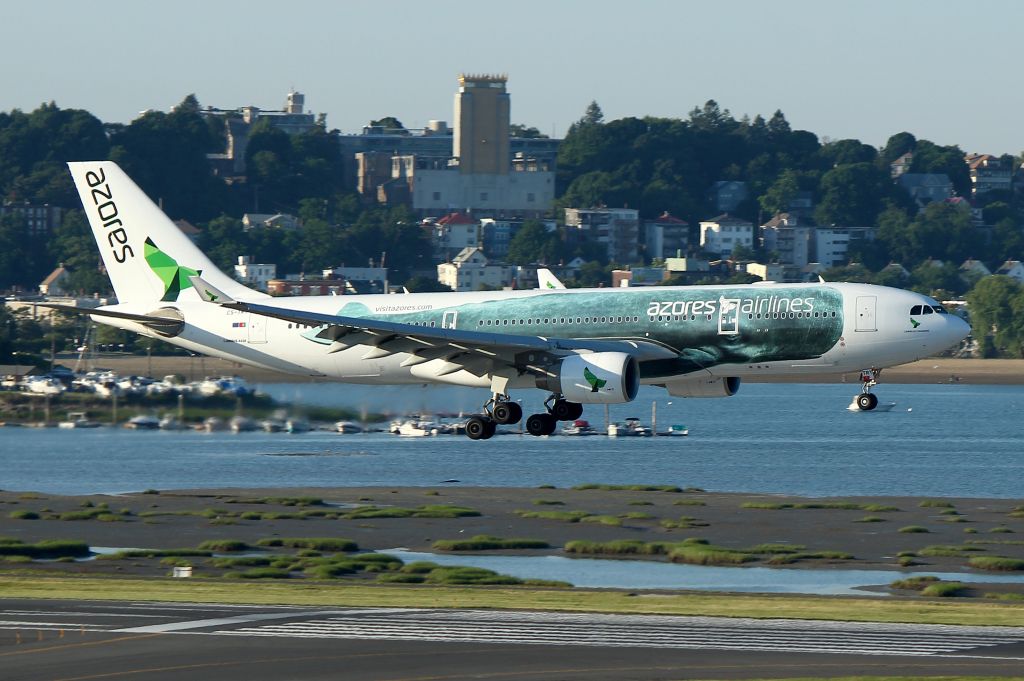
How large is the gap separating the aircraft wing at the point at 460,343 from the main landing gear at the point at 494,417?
1301 mm

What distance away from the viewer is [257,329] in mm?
72438

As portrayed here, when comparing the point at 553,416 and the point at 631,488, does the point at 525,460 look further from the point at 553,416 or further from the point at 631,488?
the point at 553,416

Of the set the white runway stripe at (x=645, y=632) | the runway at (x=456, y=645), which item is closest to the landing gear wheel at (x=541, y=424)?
the runway at (x=456, y=645)

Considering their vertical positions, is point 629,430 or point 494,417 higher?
point 494,417

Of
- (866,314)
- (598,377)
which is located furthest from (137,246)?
(866,314)

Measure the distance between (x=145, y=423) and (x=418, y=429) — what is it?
4718 centimetres

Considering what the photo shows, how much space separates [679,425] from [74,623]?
145004 millimetres

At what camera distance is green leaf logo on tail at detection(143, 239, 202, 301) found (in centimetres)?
7406

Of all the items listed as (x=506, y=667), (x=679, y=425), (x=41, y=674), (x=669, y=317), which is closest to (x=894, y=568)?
(x=669, y=317)

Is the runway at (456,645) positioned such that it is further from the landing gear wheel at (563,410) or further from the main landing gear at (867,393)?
the main landing gear at (867,393)

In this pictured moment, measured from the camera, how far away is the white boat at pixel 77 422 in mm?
127319

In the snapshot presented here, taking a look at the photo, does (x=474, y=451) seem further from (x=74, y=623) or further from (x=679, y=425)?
(x=74, y=623)

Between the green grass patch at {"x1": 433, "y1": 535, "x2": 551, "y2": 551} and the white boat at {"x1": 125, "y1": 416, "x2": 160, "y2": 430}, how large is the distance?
3986 centimetres

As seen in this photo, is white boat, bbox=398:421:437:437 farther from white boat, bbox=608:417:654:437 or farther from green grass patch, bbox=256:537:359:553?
green grass patch, bbox=256:537:359:553
